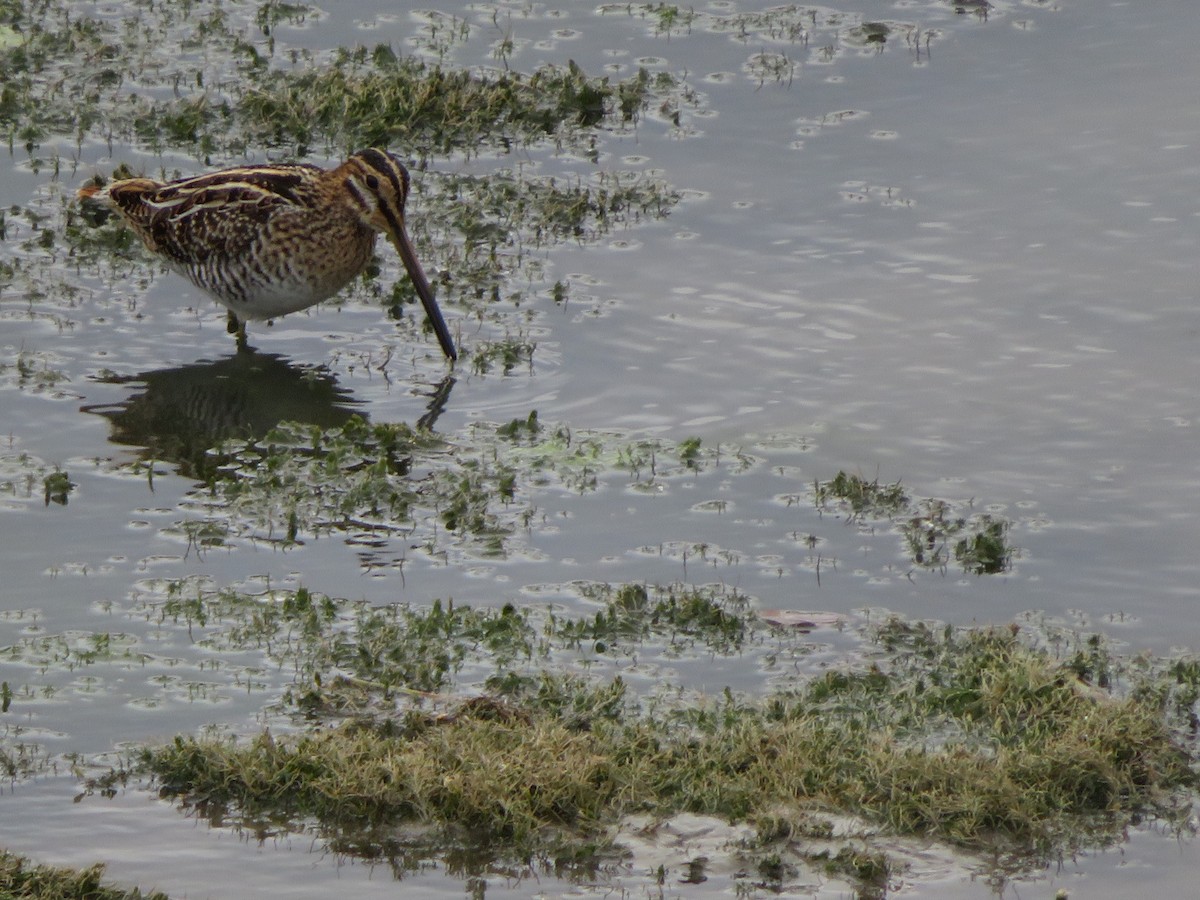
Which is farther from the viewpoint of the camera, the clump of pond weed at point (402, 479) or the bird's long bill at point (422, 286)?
the bird's long bill at point (422, 286)

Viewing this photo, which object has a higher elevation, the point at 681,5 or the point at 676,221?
the point at 681,5

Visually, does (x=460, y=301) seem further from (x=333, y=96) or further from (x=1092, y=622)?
(x=1092, y=622)

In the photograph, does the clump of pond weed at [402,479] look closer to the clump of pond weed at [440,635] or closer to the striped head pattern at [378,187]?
the clump of pond weed at [440,635]

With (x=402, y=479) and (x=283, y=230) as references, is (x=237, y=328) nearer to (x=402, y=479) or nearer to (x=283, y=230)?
(x=283, y=230)

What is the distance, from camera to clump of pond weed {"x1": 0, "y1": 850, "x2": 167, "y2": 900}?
653 centimetres

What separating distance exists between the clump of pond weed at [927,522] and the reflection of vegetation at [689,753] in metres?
0.87

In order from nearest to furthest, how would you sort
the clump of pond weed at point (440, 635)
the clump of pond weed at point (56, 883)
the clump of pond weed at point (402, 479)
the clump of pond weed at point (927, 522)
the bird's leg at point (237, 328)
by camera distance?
the clump of pond weed at point (56, 883) < the clump of pond weed at point (440, 635) < the clump of pond weed at point (927, 522) < the clump of pond weed at point (402, 479) < the bird's leg at point (237, 328)

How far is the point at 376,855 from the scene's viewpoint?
6.95 metres

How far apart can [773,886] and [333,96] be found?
8474 millimetres

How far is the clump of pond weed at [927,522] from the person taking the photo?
360 inches

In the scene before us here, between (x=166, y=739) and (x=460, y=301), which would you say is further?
(x=460, y=301)

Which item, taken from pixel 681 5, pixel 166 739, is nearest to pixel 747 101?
pixel 681 5

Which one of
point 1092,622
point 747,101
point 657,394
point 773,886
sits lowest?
point 773,886

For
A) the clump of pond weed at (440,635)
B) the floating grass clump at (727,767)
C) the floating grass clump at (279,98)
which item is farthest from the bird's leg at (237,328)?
the floating grass clump at (727,767)
